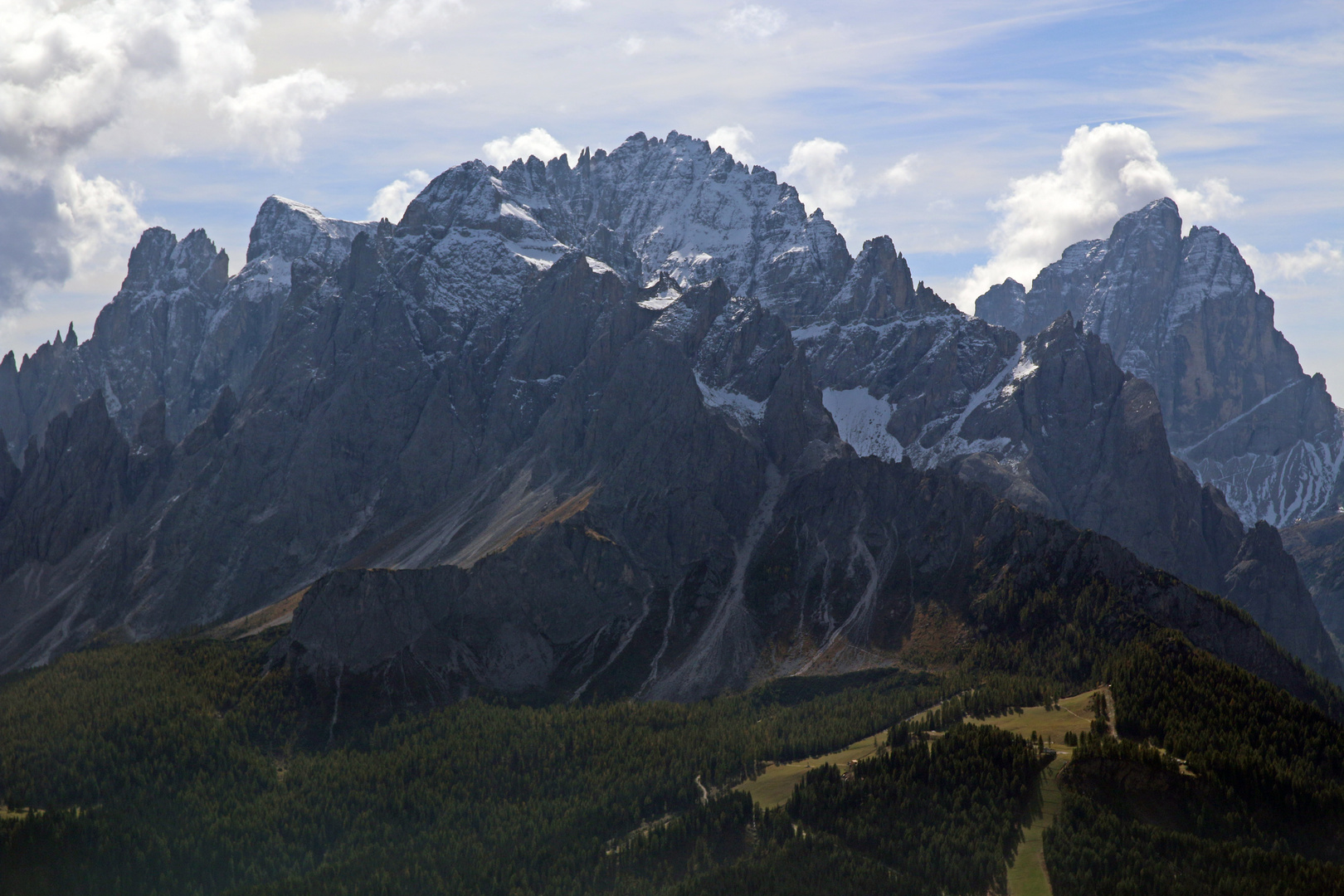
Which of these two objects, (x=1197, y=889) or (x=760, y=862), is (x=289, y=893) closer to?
(x=760, y=862)

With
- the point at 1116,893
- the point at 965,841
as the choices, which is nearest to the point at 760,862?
the point at 965,841

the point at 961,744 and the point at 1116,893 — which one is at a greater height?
the point at 961,744

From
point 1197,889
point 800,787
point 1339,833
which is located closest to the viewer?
point 1197,889

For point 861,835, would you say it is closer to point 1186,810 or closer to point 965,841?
point 965,841

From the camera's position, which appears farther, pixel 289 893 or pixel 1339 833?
pixel 289 893

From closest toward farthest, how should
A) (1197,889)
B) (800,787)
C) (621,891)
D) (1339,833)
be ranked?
(1197,889) → (1339,833) → (621,891) → (800,787)

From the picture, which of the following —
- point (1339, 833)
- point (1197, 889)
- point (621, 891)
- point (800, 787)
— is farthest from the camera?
point (800, 787)

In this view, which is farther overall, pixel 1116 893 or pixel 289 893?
pixel 289 893

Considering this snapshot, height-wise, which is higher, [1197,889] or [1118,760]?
[1118,760]

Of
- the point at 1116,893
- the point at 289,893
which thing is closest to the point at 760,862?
the point at 1116,893
